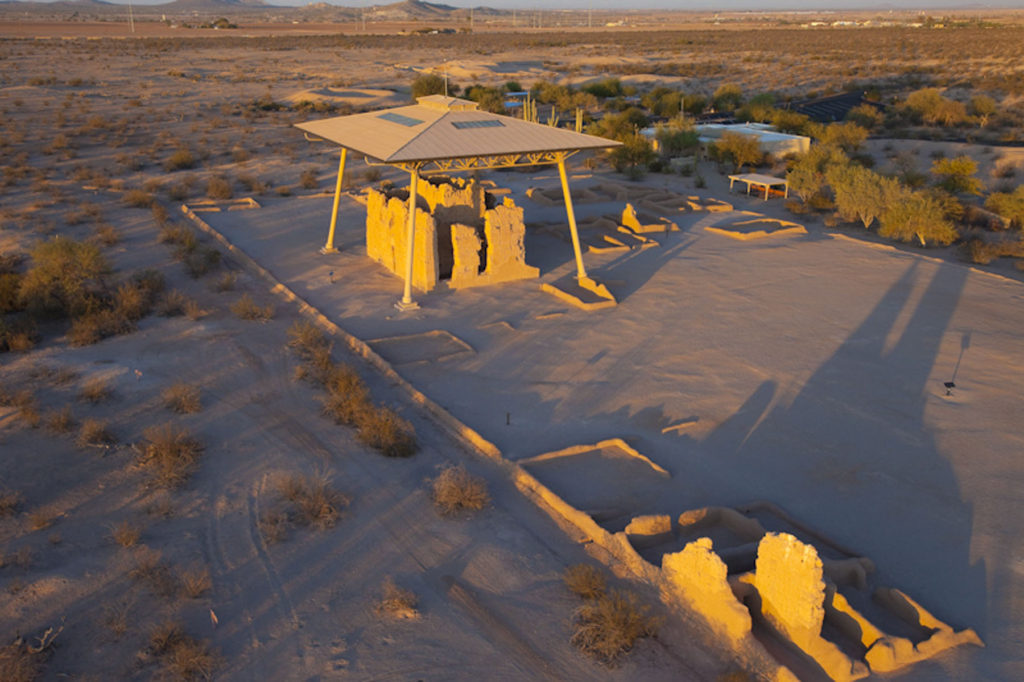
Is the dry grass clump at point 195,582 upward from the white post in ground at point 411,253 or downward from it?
downward

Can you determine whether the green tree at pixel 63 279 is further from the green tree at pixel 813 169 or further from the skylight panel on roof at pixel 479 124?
the green tree at pixel 813 169

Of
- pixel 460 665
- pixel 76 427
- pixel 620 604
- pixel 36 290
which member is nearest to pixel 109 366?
pixel 76 427

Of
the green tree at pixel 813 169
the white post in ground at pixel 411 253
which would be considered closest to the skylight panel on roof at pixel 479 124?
the white post in ground at pixel 411 253

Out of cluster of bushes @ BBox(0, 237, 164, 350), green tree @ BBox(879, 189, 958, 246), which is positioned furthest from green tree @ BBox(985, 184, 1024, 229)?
cluster of bushes @ BBox(0, 237, 164, 350)

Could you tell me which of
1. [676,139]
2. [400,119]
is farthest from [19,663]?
[676,139]

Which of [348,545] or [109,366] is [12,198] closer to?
[109,366]
